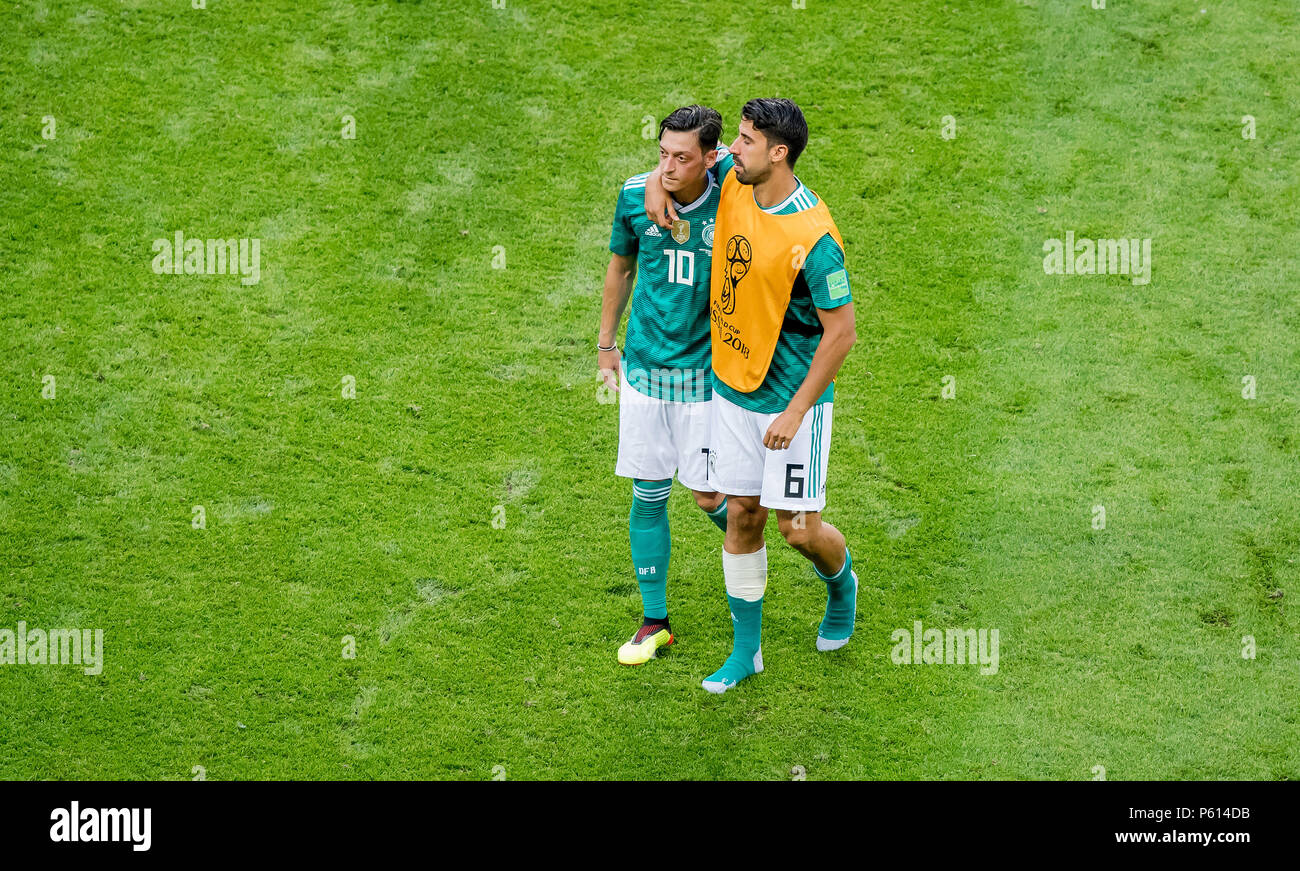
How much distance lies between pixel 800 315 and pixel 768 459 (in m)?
0.59

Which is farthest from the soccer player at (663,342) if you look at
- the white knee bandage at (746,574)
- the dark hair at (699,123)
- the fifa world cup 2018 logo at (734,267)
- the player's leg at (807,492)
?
the player's leg at (807,492)

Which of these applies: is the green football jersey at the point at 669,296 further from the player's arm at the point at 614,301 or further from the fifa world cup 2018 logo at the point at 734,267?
the fifa world cup 2018 logo at the point at 734,267

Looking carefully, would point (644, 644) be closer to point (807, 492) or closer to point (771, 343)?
point (807, 492)

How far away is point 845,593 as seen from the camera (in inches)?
227

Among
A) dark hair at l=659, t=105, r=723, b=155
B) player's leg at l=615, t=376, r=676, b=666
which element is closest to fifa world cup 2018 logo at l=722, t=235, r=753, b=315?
dark hair at l=659, t=105, r=723, b=155

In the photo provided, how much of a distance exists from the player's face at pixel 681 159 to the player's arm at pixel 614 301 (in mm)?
472

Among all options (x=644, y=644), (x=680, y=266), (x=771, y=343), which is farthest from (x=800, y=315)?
(x=644, y=644)

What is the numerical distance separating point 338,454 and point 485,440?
771 millimetres

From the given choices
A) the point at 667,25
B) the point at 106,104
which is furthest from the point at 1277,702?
the point at 106,104

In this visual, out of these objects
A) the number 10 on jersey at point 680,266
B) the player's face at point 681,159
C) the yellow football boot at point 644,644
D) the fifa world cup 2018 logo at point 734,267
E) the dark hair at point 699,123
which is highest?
the dark hair at point 699,123

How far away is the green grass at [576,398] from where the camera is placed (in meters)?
5.59

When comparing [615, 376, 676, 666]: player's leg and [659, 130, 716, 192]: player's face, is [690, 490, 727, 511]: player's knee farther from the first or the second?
[659, 130, 716, 192]: player's face

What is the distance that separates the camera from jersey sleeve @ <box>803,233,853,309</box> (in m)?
4.87

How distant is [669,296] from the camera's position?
5.36m
